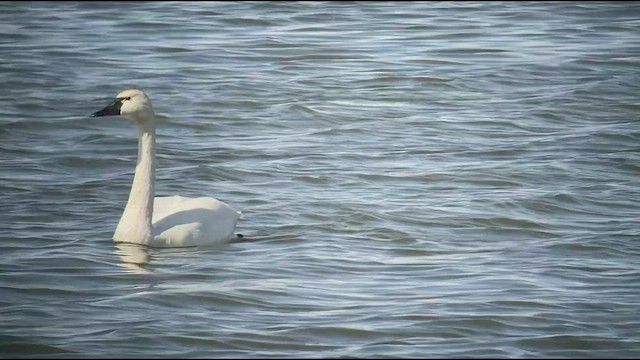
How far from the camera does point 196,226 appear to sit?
9828 mm

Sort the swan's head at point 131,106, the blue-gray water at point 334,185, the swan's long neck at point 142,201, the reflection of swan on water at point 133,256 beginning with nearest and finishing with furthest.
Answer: the blue-gray water at point 334,185
the reflection of swan on water at point 133,256
the swan's long neck at point 142,201
the swan's head at point 131,106

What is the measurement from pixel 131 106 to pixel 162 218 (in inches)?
30.7

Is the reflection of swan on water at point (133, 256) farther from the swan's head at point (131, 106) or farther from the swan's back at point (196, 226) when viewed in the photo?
the swan's head at point (131, 106)

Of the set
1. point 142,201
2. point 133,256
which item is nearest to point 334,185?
point 142,201

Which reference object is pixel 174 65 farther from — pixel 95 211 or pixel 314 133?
pixel 95 211

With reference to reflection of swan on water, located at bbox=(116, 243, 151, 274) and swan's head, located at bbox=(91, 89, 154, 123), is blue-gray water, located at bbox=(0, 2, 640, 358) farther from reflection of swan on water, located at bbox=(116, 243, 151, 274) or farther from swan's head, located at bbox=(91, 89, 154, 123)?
swan's head, located at bbox=(91, 89, 154, 123)

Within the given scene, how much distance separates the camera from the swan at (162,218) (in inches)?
387

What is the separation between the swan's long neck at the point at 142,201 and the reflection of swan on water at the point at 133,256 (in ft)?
0.15

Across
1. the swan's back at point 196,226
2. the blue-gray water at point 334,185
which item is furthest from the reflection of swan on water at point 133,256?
the swan's back at point 196,226

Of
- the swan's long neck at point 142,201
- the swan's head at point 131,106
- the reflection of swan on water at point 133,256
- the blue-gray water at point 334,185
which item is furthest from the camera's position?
the swan's head at point 131,106

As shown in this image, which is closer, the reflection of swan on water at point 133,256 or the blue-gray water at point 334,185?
the blue-gray water at point 334,185

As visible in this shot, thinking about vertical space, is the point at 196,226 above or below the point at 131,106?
below

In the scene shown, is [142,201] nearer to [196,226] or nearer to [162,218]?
[162,218]

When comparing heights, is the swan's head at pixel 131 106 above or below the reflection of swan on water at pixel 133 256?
above
